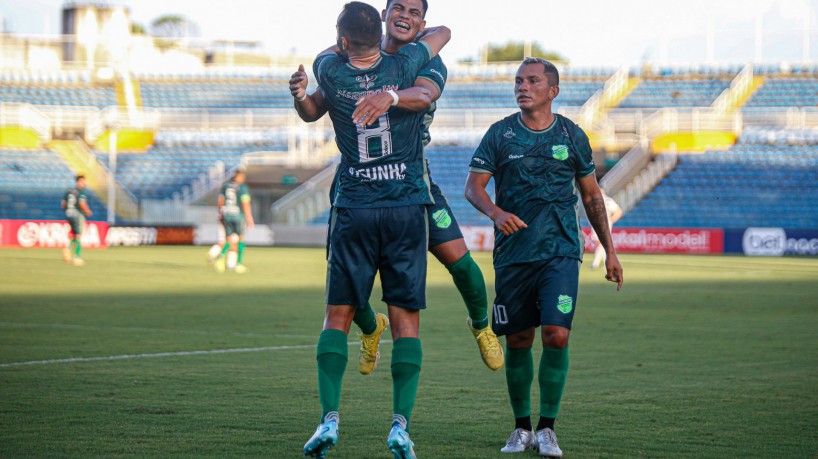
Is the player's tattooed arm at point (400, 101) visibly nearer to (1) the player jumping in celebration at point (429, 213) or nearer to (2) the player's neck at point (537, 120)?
(1) the player jumping in celebration at point (429, 213)

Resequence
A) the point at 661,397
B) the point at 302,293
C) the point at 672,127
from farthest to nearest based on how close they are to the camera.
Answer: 1. the point at 672,127
2. the point at 302,293
3. the point at 661,397

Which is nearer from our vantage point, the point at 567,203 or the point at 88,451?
the point at 88,451

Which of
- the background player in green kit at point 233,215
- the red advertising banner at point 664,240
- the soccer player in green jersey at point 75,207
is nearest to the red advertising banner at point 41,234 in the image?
the soccer player in green jersey at point 75,207

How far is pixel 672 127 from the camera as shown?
42.6 metres

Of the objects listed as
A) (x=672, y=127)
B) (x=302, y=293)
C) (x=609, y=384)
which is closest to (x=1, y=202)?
(x=672, y=127)

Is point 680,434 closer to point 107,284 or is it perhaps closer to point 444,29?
point 444,29

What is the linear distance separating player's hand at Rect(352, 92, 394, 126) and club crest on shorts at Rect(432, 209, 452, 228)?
1123mm

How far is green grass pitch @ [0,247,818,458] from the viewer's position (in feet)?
20.1

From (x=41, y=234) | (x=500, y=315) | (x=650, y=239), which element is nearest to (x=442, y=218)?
(x=500, y=315)

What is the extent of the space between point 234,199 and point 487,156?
17855 mm

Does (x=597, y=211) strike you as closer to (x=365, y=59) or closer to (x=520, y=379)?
(x=520, y=379)

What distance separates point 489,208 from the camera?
628 cm

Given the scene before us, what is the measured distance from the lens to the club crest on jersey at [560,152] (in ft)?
21.0

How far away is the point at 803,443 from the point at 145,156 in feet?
144
